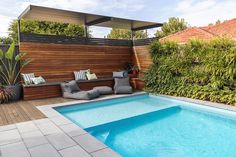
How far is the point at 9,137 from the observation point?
431 cm

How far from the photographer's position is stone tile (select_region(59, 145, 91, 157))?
3.46 metres

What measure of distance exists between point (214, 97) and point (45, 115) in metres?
5.98

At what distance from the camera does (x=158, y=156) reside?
166 inches

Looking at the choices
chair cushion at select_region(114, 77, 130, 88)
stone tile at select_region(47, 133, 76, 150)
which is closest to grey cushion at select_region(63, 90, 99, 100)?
chair cushion at select_region(114, 77, 130, 88)

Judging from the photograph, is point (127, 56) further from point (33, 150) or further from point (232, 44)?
point (33, 150)

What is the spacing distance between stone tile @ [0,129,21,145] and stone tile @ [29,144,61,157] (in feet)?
2.18

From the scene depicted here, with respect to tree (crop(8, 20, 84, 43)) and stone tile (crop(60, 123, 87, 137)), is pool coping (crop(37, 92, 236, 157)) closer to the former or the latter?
stone tile (crop(60, 123, 87, 137))

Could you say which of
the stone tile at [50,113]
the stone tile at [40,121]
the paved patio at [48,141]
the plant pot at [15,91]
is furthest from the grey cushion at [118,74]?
the stone tile at [40,121]

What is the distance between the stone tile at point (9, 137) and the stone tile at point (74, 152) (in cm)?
122

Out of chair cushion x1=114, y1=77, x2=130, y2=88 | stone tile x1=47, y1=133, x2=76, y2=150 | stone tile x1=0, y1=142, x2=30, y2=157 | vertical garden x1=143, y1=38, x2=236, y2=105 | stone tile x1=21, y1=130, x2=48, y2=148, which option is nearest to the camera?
stone tile x1=0, y1=142, x2=30, y2=157

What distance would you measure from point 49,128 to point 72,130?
0.60m

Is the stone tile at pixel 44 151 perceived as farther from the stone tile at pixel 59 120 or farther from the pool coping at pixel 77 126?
the stone tile at pixel 59 120

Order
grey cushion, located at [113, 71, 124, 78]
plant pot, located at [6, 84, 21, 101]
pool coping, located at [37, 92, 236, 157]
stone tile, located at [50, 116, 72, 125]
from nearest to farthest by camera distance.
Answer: pool coping, located at [37, 92, 236, 157], stone tile, located at [50, 116, 72, 125], plant pot, located at [6, 84, 21, 101], grey cushion, located at [113, 71, 124, 78]

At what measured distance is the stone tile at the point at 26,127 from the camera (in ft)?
15.6
